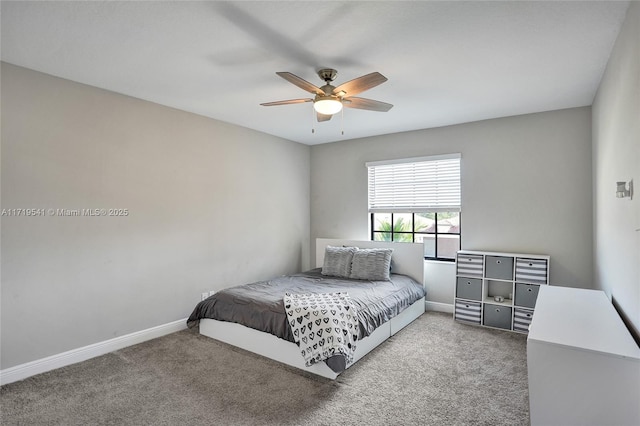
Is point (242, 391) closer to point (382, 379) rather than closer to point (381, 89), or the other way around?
point (382, 379)

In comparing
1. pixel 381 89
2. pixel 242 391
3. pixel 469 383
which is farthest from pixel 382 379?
pixel 381 89

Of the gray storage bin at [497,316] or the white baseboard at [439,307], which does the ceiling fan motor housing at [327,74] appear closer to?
the gray storage bin at [497,316]

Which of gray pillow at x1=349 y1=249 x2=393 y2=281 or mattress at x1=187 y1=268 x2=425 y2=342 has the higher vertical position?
gray pillow at x1=349 y1=249 x2=393 y2=281

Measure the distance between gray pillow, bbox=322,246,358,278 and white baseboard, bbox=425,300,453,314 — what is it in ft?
4.00

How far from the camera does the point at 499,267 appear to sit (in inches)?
156

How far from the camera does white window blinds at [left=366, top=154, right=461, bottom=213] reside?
454 cm

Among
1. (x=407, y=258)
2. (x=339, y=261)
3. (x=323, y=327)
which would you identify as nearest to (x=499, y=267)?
(x=407, y=258)

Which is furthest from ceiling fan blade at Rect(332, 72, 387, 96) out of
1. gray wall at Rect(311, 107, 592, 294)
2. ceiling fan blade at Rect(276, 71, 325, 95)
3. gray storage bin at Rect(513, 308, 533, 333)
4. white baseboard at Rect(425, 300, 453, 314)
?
white baseboard at Rect(425, 300, 453, 314)

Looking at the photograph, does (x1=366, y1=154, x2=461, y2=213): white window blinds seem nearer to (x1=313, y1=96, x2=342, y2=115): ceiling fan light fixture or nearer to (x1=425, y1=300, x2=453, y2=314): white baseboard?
(x1=425, y1=300, x2=453, y2=314): white baseboard

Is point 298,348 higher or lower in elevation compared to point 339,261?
lower

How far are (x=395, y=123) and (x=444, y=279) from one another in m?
2.17

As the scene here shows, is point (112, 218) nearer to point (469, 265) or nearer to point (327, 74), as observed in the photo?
point (327, 74)

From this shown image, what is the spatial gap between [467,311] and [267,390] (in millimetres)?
2659

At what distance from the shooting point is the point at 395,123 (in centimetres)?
442
